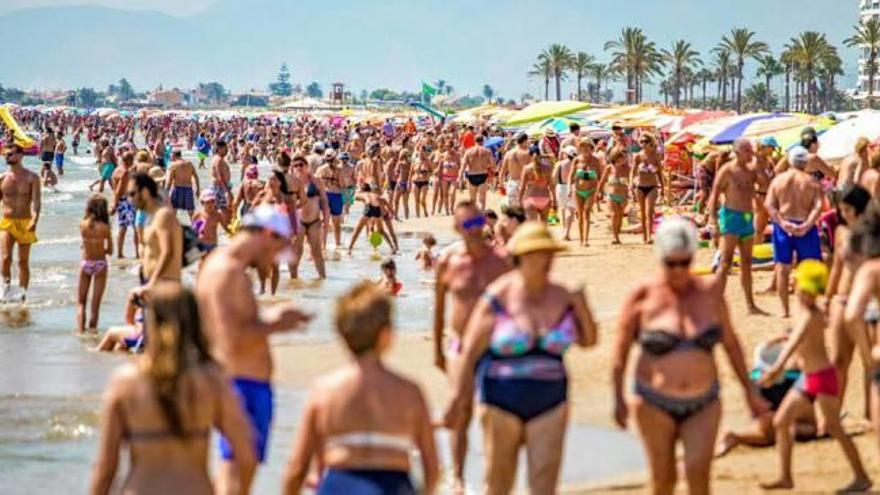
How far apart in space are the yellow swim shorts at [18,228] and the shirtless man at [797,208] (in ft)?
24.2

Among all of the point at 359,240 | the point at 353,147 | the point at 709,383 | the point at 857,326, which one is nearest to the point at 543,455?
the point at 709,383

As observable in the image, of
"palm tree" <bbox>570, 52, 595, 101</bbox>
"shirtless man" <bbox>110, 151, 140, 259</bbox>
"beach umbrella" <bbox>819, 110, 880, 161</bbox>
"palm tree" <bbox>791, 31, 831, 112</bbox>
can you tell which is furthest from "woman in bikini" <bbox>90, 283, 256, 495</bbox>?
"palm tree" <bbox>570, 52, 595, 101</bbox>

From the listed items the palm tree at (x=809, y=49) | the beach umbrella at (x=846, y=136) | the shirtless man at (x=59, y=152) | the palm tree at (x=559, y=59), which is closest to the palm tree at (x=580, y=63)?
the palm tree at (x=559, y=59)

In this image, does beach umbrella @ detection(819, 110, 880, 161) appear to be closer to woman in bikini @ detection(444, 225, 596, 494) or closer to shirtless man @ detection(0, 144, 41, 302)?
shirtless man @ detection(0, 144, 41, 302)

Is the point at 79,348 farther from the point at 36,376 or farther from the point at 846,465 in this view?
the point at 846,465

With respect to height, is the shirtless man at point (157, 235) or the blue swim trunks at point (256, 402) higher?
the shirtless man at point (157, 235)

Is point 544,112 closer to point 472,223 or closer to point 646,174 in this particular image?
point 646,174

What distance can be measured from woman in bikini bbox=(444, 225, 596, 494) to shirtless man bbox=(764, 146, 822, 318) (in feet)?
21.8

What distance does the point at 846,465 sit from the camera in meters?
8.48

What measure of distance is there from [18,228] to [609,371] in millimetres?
6785

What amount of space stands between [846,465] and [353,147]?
94.0 ft

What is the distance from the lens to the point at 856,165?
557 inches

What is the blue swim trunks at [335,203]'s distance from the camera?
2117 cm

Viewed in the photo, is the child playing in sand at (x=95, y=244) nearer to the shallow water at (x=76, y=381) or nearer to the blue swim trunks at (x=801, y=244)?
the shallow water at (x=76, y=381)
